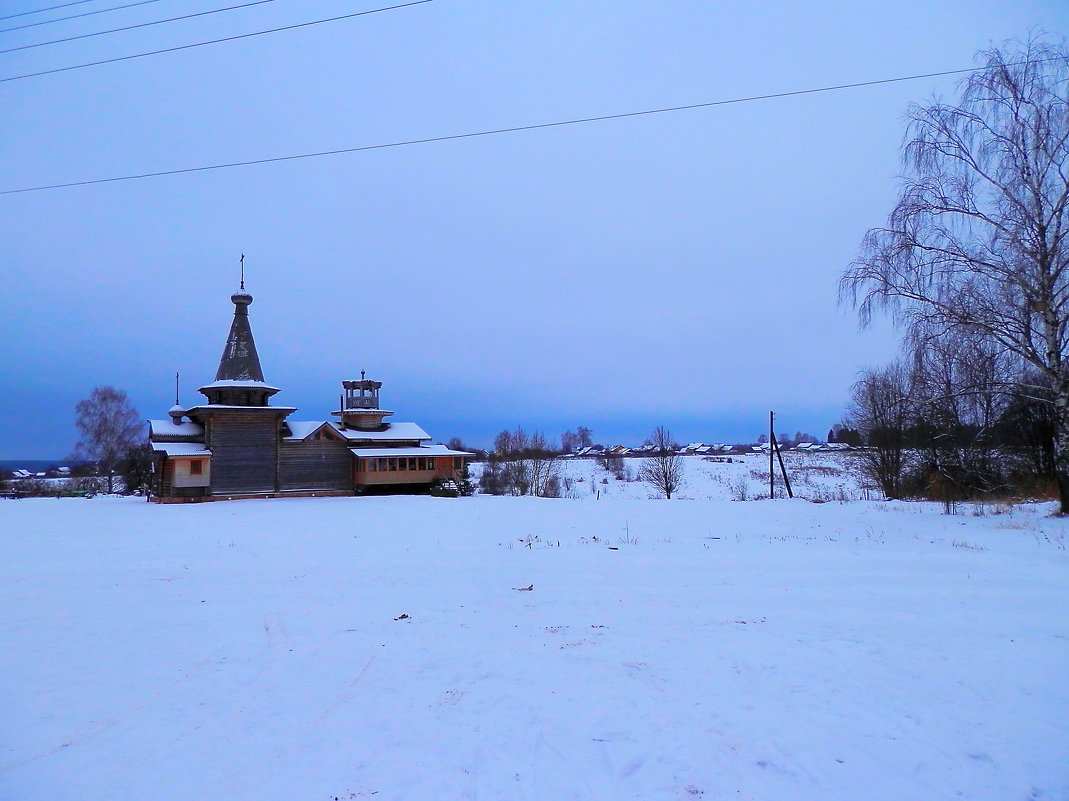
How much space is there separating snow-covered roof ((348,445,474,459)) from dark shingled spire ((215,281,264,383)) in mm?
6182

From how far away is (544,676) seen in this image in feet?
18.5

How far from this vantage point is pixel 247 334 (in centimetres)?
3125

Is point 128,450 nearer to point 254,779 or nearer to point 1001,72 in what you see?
point 254,779

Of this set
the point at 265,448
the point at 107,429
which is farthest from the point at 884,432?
the point at 107,429

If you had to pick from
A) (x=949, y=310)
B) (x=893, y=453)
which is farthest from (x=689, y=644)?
(x=893, y=453)

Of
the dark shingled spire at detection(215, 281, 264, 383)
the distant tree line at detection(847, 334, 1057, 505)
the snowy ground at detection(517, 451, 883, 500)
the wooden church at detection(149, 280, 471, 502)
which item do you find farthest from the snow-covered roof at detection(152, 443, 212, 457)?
the distant tree line at detection(847, 334, 1057, 505)

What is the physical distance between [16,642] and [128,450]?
41.3 meters

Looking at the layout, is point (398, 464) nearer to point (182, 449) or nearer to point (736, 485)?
point (182, 449)

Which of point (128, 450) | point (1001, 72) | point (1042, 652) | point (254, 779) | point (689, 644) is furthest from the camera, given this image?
point (128, 450)

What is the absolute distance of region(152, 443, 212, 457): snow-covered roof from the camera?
27.4m

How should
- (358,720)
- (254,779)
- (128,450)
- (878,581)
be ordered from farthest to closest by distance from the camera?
(128,450) < (878,581) < (358,720) < (254,779)

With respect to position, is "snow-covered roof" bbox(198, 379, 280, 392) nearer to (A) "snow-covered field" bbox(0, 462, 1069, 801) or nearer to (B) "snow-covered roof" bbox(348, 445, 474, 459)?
(B) "snow-covered roof" bbox(348, 445, 474, 459)

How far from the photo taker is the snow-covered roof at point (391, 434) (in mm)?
32469

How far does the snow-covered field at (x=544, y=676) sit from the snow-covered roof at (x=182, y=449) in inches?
646
